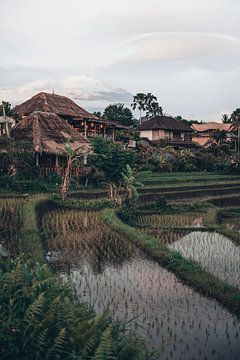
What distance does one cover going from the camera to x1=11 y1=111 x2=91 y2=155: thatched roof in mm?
25384

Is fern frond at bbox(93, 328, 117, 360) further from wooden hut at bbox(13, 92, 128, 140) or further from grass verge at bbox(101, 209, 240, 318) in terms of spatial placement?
wooden hut at bbox(13, 92, 128, 140)

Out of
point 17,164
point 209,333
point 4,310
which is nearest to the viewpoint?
point 4,310

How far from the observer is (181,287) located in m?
8.63

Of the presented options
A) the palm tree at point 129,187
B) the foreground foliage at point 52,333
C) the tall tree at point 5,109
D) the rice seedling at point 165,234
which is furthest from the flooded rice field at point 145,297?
the tall tree at point 5,109

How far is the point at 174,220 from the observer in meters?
17.1

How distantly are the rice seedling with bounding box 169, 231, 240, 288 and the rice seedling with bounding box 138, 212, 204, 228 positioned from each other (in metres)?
1.56

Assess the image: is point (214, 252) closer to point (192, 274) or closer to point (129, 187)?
point (192, 274)

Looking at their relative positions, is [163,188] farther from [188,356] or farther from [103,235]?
[188,356]

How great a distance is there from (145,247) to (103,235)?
7.06ft

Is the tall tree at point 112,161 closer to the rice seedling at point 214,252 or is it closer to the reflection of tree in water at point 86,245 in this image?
the reflection of tree in water at point 86,245

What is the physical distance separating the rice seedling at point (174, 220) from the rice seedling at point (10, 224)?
15.0 ft

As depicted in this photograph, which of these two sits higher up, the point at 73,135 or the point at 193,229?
the point at 73,135

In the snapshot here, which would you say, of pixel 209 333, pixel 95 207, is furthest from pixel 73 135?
pixel 209 333

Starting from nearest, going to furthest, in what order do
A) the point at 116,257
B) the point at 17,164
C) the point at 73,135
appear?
the point at 116,257, the point at 17,164, the point at 73,135
